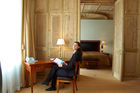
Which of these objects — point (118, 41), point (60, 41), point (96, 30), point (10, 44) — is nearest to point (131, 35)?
point (118, 41)

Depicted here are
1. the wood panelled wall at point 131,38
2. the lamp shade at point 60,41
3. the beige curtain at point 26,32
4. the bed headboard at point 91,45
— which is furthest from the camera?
the bed headboard at point 91,45

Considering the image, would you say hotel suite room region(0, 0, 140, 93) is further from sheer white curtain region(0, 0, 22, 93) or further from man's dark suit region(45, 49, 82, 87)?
man's dark suit region(45, 49, 82, 87)

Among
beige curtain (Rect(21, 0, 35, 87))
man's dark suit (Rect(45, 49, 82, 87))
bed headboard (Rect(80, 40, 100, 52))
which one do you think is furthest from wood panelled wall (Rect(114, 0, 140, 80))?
bed headboard (Rect(80, 40, 100, 52))

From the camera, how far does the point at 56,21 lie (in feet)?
12.6

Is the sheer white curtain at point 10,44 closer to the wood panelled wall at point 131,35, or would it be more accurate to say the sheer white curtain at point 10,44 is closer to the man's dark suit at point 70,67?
the man's dark suit at point 70,67

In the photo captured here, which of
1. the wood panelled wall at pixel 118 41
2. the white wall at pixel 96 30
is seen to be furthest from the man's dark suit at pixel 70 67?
the white wall at pixel 96 30

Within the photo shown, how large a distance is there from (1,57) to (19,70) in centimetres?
75

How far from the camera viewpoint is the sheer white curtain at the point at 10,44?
7.87 feet

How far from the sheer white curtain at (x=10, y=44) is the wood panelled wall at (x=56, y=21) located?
0.96 metres

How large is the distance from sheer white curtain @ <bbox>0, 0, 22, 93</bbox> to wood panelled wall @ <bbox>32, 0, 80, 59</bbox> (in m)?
0.96

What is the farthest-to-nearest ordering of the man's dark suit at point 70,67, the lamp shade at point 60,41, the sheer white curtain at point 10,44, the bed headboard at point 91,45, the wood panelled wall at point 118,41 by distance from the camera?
the bed headboard at point 91,45
the wood panelled wall at point 118,41
the lamp shade at point 60,41
the man's dark suit at point 70,67
the sheer white curtain at point 10,44

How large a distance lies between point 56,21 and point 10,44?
175 cm

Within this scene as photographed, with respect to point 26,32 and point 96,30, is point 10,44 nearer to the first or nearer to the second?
point 26,32

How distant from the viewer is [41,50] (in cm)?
390
